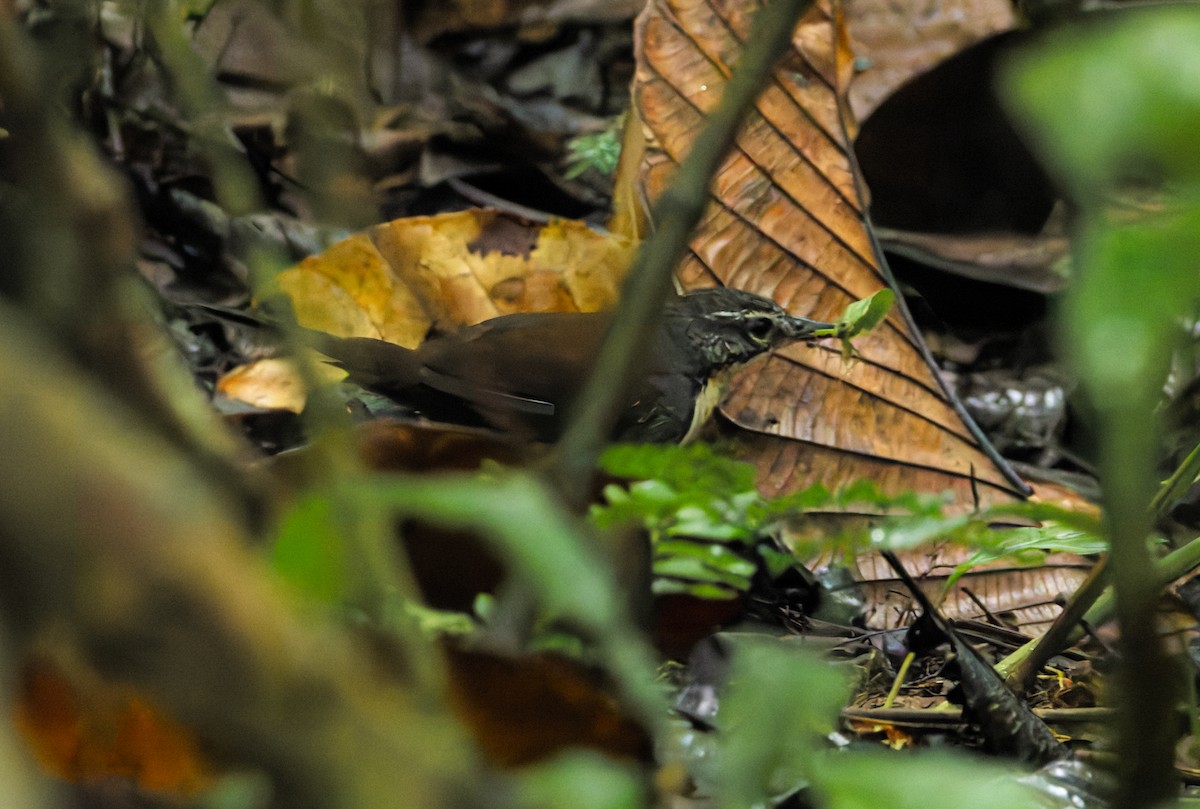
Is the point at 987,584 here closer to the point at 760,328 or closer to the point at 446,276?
the point at 760,328

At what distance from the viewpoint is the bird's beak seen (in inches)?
86.3

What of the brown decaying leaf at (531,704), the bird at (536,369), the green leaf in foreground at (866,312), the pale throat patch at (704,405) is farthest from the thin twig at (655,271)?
the pale throat patch at (704,405)

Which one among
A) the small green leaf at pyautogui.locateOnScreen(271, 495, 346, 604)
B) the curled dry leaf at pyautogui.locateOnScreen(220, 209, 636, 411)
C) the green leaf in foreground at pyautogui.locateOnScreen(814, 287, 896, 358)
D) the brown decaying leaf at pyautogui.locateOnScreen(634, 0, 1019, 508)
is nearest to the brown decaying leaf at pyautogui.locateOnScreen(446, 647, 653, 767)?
the small green leaf at pyautogui.locateOnScreen(271, 495, 346, 604)

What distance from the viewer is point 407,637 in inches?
25.5

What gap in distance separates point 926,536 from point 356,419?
0.92 meters

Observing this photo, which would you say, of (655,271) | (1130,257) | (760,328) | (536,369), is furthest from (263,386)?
(1130,257)

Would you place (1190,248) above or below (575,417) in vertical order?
above

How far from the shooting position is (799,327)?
2213 mm

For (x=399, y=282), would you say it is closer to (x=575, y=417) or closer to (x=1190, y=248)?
(x=575, y=417)

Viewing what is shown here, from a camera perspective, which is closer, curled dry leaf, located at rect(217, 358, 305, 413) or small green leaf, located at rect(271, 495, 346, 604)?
small green leaf, located at rect(271, 495, 346, 604)

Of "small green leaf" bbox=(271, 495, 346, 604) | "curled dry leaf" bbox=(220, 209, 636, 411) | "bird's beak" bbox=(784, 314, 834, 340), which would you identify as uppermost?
"small green leaf" bbox=(271, 495, 346, 604)

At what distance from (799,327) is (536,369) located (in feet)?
2.25

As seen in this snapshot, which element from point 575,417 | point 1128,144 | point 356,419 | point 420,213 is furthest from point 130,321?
point 420,213

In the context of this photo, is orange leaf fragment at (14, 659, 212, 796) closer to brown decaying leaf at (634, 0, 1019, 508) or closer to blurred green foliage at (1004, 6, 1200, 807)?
blurred green foliage at (1004, 6, 1200, 807)
